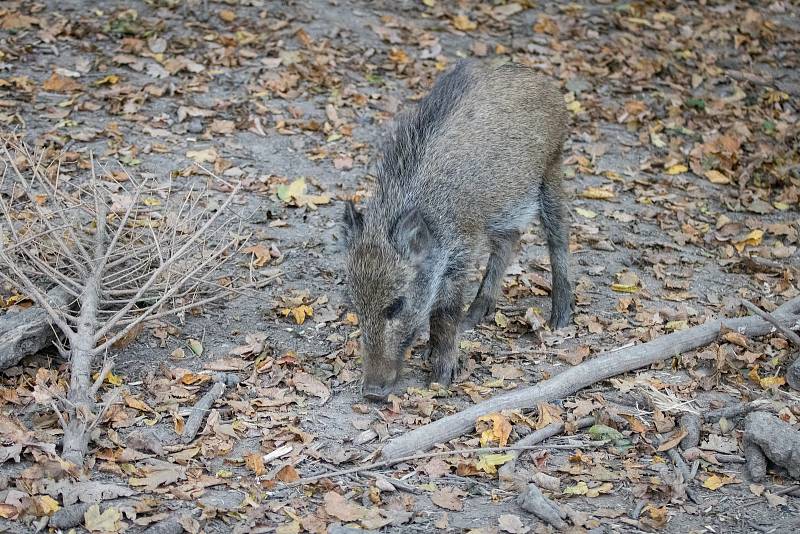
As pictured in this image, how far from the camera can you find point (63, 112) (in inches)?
299

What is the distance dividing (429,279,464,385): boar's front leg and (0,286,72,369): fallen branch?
6.42 feet

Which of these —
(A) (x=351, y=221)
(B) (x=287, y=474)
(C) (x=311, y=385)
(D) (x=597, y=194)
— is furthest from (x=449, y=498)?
(D) (x=597, y=194)

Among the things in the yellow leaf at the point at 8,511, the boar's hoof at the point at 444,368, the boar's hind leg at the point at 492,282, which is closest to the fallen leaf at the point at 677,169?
the boar's hind leg at the point at 492,282

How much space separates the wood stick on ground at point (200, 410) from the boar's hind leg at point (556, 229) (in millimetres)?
2244

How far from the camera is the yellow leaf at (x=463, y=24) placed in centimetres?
998

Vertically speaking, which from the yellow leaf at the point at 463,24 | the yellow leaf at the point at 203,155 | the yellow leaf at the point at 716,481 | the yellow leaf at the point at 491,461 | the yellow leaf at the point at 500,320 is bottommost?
the yellow leaf at the point at 500,320

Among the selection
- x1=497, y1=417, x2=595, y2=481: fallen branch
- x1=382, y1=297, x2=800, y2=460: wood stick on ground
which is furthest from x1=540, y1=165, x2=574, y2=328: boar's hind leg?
x1=497, y1=417, x2=595, y2=481: fallen branch

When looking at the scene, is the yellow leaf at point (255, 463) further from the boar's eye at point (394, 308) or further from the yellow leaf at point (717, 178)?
the yellow leaf at point (717, 178)

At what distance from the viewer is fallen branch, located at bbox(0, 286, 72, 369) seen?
466cm

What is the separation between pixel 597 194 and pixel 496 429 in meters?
3.49

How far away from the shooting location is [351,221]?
5.05 meters

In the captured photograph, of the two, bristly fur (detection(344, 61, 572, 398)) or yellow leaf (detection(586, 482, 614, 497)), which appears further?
bristly fur (detection(344, 61, 572, 398))

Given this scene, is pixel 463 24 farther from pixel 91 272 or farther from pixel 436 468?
pixel 436 468

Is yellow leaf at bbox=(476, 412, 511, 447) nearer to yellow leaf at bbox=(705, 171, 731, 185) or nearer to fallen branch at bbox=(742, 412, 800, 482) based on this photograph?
fallen branch at bbox=(742, 412, 800, 482)
